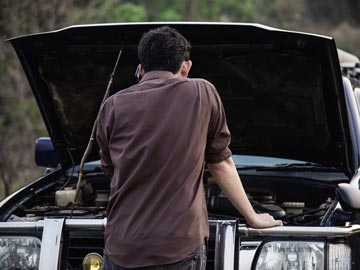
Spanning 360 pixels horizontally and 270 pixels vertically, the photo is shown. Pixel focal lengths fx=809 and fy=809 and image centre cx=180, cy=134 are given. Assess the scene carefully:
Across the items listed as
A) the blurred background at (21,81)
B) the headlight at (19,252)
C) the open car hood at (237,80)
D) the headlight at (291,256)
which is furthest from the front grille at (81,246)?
the blurred background at (21,81)

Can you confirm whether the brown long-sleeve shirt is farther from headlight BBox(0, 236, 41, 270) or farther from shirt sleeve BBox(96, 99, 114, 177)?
headlight BBox(0, 236, 41, 270)

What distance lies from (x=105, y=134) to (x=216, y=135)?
0.52 m

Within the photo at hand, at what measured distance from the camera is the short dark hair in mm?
Result: 3698

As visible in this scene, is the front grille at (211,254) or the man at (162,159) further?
the front grille at (211,254)

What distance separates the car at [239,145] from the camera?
414cm

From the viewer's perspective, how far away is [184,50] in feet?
12.3

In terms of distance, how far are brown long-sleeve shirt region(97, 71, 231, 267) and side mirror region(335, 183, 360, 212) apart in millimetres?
798

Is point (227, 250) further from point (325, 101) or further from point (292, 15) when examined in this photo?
point (292, 15)

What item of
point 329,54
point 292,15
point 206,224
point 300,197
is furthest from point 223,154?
point 292,15

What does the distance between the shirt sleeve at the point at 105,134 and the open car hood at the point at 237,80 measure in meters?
1.10

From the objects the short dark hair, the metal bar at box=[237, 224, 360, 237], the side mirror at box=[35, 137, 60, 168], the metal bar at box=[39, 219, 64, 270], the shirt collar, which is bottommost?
the metal bar at box=[39, 219, 64, 270]

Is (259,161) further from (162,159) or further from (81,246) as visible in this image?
(162,159)

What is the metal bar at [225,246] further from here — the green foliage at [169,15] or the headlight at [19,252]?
the green foliage at [169,15]

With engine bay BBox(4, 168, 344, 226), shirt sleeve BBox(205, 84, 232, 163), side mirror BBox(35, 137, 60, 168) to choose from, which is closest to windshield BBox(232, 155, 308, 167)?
engine bay BBox(4, 168, 344, 226)
